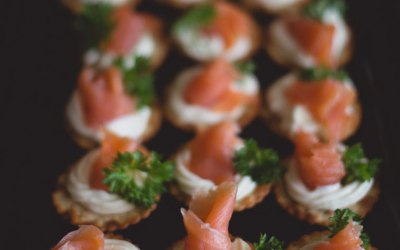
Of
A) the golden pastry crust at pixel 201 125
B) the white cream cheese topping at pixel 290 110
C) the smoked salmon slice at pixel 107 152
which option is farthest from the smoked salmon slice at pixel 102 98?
the white cream cheese topping at pixel 290 110

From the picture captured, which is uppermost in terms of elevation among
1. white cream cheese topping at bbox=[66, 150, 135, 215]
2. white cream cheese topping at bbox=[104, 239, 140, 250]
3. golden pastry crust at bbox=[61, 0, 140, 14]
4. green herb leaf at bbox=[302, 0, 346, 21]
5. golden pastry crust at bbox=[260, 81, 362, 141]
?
green herb leaf at bbox=[302, 0, 346, 21]

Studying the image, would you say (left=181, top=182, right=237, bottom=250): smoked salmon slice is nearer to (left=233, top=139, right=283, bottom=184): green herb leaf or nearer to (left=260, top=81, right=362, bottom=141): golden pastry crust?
(left=233, top=139, right=283, bottom=184): green herb leaf

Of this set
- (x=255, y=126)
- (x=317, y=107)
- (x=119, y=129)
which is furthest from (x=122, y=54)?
(x=317, y=107)

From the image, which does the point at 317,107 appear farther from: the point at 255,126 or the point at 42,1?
the point at 42,1

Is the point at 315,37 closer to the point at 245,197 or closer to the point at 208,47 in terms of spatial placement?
the point at 208,47

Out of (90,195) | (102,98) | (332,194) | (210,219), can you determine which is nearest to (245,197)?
(332,194)

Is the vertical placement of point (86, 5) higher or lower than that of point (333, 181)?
higher

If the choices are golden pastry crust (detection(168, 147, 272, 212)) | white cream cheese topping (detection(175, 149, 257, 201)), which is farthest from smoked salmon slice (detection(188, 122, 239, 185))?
golden pastry crust (detection(168, 147, 272, 212))
